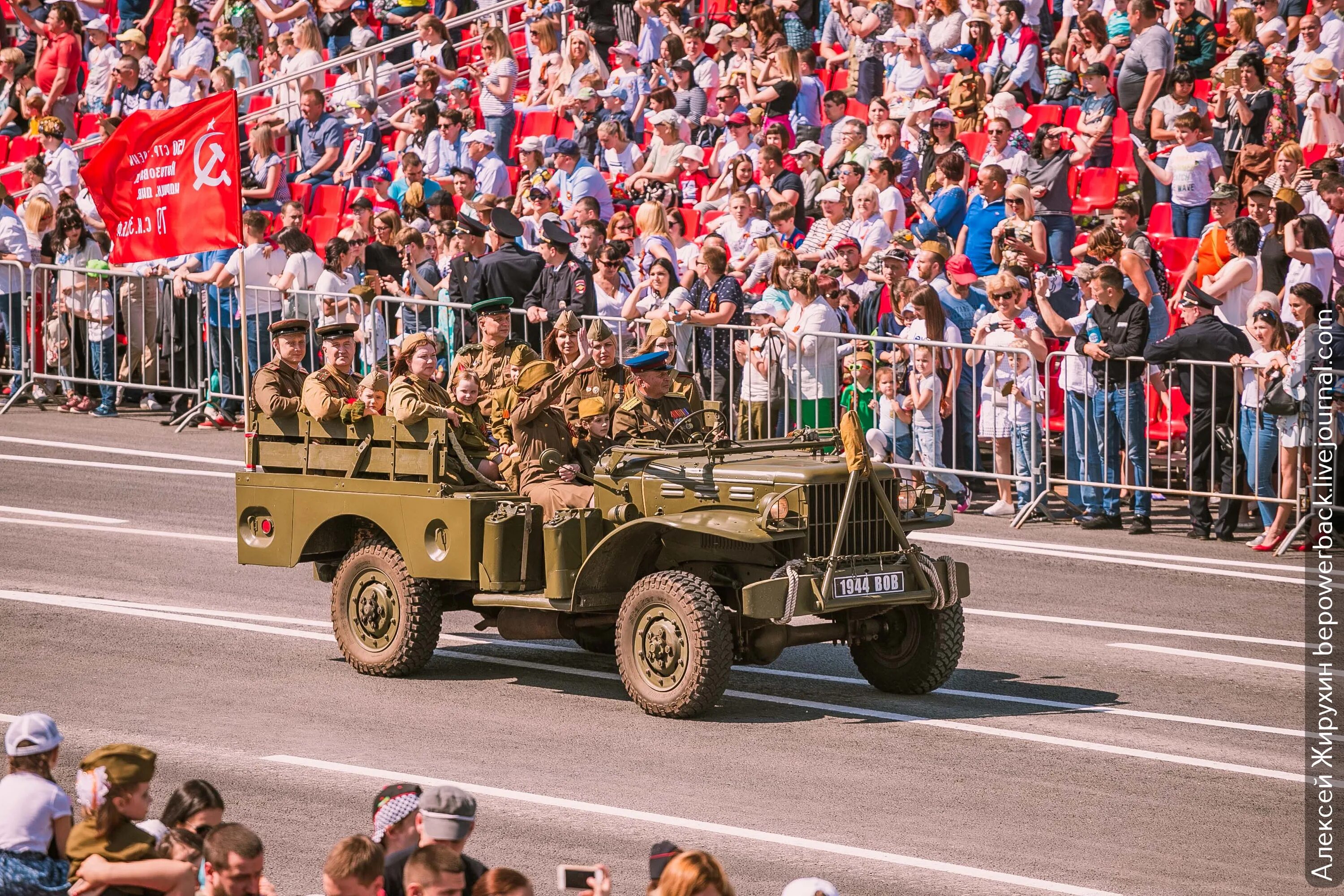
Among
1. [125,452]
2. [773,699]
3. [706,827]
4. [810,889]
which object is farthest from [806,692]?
[125,452]

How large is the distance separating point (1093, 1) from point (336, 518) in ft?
42.8

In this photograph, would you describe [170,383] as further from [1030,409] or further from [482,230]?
[1030,409]

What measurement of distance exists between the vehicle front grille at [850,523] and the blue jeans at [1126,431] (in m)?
5.29

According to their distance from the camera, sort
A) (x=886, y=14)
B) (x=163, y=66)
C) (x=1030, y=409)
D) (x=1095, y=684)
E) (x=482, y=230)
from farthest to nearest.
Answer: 1. (x=163, y=66)
2. (x=886, y=14)
3. (x=482, y=230)
4. (x=1030, y=409)
5. (x=1095, y=684)

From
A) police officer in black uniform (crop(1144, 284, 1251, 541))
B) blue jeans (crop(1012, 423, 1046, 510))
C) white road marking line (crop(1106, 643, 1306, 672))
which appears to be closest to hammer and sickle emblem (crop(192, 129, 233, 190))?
blue jeans (crop(1012, 423, 1046, 510))

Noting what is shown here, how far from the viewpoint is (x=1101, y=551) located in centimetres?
1659

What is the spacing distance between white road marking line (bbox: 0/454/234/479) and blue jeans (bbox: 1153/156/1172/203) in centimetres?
940

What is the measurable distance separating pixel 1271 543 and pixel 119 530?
930 cm

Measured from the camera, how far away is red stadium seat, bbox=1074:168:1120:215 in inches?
842

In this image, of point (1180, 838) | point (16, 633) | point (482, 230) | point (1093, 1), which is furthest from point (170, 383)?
point (1180, 838)

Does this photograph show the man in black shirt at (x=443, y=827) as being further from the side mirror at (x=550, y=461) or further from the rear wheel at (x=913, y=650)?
the side mirror at (x=550, y=461)

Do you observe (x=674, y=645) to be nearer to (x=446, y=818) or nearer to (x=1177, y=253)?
(x=446, y=818)

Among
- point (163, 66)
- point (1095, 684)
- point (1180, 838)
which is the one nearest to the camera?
point (1180, 838)

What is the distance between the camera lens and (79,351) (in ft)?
75.7
